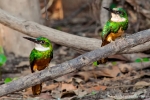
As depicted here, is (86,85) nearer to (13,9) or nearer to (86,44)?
(86,44)

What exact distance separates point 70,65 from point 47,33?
1442mm

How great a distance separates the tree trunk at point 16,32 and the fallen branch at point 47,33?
65.3 inches

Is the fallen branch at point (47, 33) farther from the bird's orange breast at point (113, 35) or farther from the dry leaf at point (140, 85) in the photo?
the bird's orange breast at point (113, 35)

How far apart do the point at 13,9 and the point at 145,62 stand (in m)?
2.28

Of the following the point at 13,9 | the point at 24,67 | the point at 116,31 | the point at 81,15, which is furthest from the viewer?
the point at 81,15

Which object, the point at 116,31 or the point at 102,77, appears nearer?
the point at 116,31

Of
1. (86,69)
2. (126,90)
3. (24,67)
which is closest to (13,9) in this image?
(24,67)

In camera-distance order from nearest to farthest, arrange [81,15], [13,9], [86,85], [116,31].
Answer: [116,31]
[86,85]
[13,9]
[81,15]

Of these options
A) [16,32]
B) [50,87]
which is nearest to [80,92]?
[50,87]

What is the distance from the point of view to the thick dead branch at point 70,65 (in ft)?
12.9

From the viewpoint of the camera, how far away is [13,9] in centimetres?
689

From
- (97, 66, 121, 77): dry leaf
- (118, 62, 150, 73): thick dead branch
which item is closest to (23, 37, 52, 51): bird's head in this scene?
(97, 66, 121, 77): dry leaf

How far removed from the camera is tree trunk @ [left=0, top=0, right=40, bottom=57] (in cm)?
689

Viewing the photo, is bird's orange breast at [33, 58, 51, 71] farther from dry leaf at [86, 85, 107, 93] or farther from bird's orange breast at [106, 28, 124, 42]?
dry leaf at [86, 85, 107, 93]
